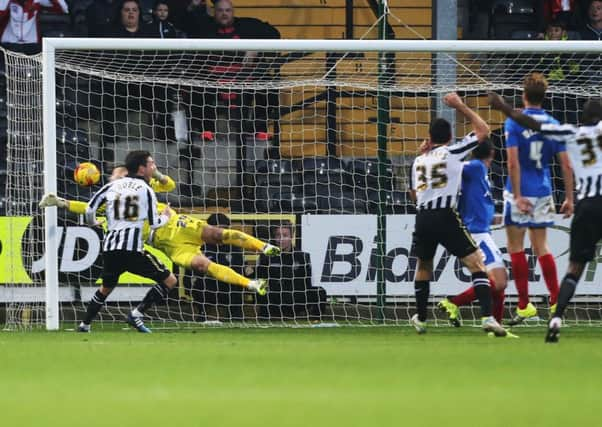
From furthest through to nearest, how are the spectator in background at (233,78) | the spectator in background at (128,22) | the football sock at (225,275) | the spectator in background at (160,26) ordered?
the spectator in background at (160,26)
the spectator in background at (128,22)
the spectator in background at (233,78)
the football sock at (225,275)

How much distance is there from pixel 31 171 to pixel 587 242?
254 inches

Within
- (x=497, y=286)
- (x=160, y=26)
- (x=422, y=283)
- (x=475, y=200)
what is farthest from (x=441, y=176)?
(x=160, y=26)

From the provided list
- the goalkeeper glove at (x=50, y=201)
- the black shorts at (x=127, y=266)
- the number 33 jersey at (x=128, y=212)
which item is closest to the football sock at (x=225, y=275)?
the black shorts at (x=127, y=266)

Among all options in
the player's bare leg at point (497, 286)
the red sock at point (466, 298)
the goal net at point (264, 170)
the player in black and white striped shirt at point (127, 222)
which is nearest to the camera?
the player's bare leg at point (497, 286)

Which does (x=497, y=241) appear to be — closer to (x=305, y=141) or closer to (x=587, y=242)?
(x=305, y=141)

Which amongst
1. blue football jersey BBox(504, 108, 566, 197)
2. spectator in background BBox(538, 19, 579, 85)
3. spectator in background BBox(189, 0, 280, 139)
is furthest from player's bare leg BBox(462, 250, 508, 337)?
spectator in background BBox(189, 0, 280, 139)

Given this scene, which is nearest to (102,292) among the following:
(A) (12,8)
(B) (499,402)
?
(A) (12,8)

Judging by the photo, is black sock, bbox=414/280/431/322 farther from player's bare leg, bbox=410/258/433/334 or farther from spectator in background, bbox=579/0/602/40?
spectator in background, bbox=579/0/602/40

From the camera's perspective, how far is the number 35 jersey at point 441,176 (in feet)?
38.0

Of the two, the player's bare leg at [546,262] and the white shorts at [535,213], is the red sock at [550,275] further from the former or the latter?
the white shorts at [535,213]

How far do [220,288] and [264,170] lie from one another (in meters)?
1.39

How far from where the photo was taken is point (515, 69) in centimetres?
1600

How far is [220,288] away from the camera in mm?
15180

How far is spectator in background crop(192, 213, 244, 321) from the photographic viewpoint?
14.8m
